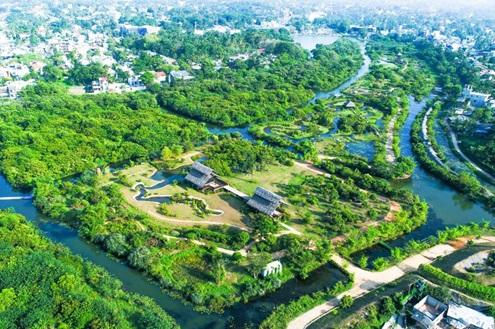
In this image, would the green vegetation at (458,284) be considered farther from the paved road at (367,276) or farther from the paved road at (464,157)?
the paved road at (464,157)

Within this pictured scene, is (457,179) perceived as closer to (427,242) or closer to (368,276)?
(427,242)

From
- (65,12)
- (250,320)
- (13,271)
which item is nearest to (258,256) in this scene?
(250,320)

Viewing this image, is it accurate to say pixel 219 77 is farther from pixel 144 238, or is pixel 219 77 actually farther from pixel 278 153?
pixel 144 238

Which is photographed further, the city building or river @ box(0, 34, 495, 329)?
river @ box(0, 34, 495, 329)

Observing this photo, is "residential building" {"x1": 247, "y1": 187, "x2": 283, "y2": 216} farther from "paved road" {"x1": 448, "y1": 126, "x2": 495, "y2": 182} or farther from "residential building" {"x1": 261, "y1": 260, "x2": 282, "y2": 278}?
"paved road" {"x1": 448, "y1": 126, "x2": 495, "y2": 182}

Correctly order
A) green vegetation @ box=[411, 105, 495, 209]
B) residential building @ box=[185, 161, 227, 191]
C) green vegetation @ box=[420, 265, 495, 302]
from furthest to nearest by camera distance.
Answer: green vegetation @ box=[411, 105, 495, 209], residential building @ box=[185, 161, 227, 191], green vegetation @ box=[420, 265, 495, 302]

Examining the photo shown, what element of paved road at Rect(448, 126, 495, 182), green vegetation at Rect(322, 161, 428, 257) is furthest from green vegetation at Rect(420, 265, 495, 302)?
paved road at Rect(448, 126, 495, 182)

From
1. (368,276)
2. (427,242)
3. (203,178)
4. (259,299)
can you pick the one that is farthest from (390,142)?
(259,299)
